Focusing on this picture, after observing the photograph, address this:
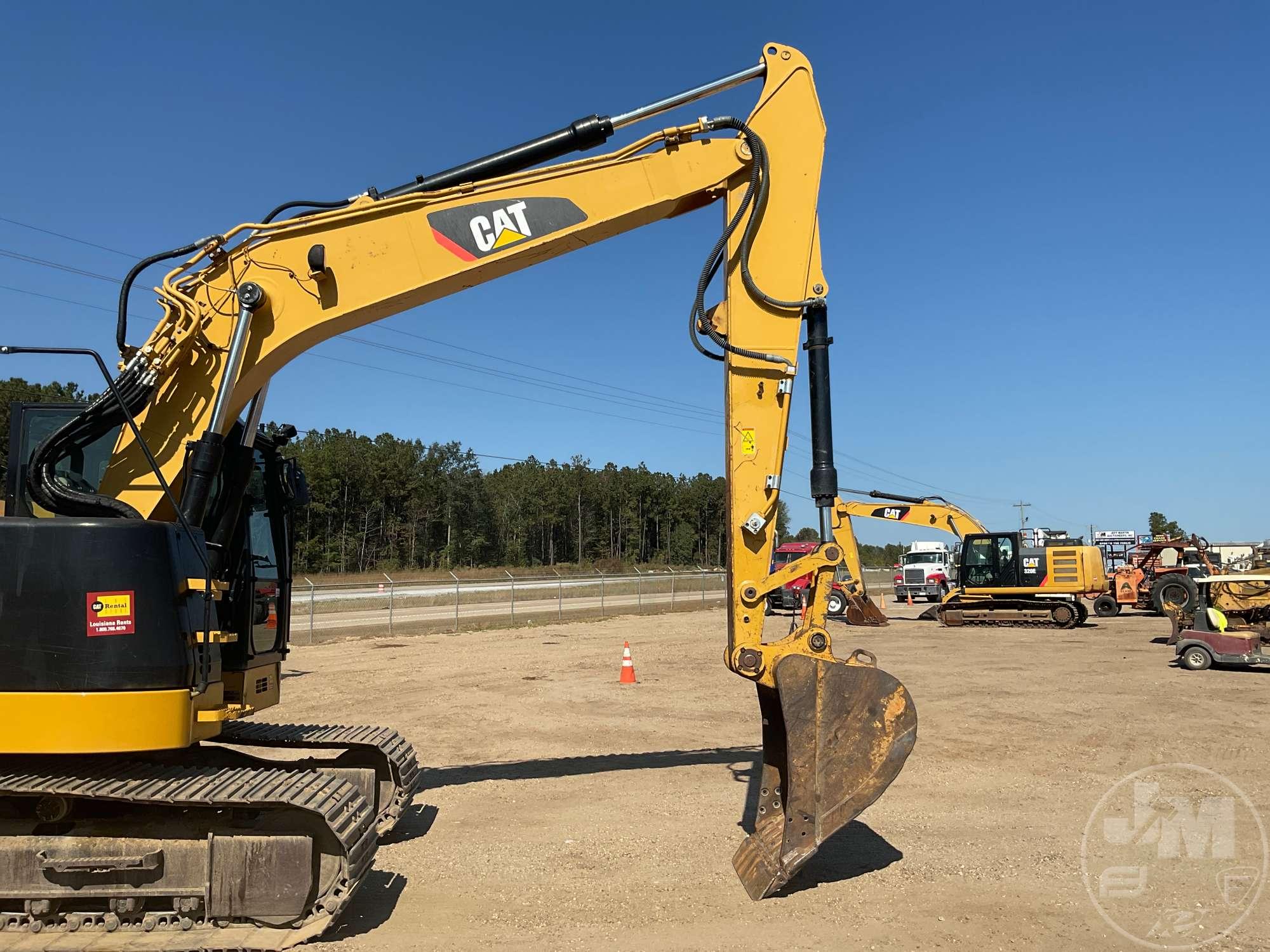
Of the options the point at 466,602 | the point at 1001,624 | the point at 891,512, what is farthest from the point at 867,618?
the point at 466,602

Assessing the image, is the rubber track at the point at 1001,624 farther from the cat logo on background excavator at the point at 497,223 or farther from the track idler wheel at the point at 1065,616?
the cat logo on background excavator at the point at 497,223

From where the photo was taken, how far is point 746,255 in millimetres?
6320

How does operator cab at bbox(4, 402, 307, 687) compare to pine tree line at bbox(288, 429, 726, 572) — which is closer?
operator cab at bbox(4, 402, 307, 687)

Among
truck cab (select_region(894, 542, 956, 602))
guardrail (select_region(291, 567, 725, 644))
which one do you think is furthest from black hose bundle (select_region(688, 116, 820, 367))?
truck cab (select_region(894, 542, 956, 602))

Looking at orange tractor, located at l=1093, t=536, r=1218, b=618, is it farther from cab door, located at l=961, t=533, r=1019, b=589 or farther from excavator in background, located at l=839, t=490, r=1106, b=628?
cab door, located at l=961, t=533, r=1019, b=589

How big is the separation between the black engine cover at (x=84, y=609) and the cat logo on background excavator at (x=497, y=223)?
2.73m

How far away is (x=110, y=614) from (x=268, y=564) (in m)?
1.76

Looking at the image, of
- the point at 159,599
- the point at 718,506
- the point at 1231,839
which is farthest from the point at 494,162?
the point at 718,506

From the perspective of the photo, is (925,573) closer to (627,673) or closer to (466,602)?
(466,602)

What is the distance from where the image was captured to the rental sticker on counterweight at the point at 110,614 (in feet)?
16.3

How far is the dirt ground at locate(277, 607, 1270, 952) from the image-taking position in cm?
507

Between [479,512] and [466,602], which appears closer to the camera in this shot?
[466,602]

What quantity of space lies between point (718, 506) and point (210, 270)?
97912mm

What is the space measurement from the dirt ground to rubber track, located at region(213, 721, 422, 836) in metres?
0.27
